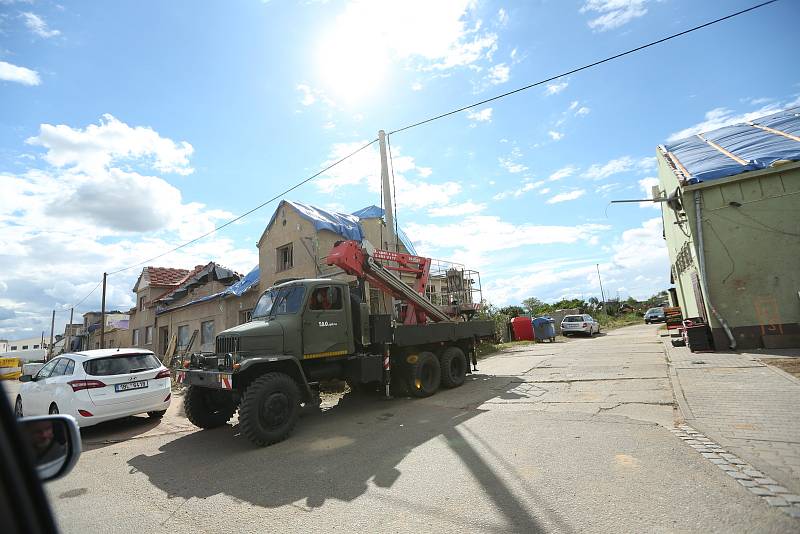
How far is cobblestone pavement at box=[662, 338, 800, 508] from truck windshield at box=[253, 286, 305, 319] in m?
6.23

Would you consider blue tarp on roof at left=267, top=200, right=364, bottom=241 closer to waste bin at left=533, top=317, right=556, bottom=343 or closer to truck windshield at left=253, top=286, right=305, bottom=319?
truck windshield at left=253, top=286, right=305, bottom=319

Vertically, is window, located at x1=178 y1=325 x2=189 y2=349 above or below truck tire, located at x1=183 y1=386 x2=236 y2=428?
above

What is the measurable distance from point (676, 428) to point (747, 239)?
30.2 feet

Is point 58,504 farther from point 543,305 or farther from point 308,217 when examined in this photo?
point 543,305

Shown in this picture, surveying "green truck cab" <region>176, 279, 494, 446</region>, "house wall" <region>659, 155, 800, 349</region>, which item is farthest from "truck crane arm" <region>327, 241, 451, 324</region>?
"house wall" <region>659, 155, 800, 349</region>

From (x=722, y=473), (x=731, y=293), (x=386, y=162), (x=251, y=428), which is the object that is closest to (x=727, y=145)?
(x=731, y=293)

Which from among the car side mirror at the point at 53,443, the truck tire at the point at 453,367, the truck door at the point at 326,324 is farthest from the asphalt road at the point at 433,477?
the car side mirror at the point at 53,443

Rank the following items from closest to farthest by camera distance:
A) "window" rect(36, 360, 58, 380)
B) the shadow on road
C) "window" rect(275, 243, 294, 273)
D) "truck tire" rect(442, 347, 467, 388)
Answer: the shadow on road
"window" rect(36, 360, 58, 380)
"truck tire" rect(442, 347, 467, 388)
"window" rect(275, 243, 294, 273)

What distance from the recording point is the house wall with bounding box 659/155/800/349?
10.9 metres

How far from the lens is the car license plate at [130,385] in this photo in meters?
7.26

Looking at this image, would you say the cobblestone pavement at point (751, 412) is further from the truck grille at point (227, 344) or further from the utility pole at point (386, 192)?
the utility pole at point (386, 192)

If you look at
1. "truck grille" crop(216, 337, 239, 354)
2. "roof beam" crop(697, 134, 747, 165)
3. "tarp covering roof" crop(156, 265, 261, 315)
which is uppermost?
"roof beam" crop(697, 134, 747, 165)

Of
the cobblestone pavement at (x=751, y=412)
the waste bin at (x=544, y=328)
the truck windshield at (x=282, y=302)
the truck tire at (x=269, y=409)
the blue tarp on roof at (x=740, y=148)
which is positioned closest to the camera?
the cobblestone pavement at (x=751, y=412)

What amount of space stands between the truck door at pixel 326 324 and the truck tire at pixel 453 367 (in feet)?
9.29
